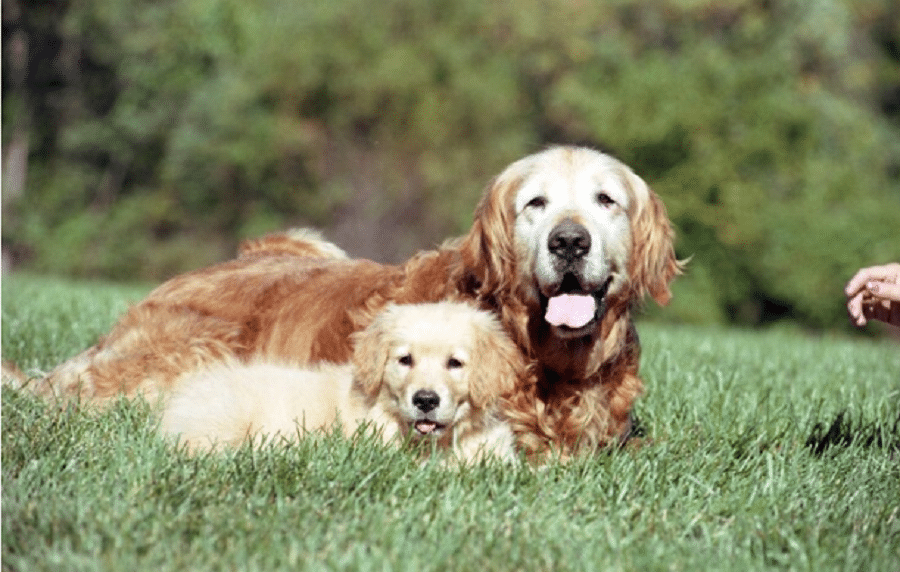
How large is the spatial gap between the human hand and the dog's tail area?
2634 mm

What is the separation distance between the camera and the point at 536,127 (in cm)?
2959

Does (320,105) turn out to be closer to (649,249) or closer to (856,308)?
(649,249)

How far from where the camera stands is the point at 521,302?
466 cm

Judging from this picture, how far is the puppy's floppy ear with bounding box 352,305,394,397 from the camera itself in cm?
452

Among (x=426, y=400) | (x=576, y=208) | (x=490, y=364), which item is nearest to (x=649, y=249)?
(x=576, y=208)

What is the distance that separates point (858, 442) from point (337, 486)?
2391 millimetres

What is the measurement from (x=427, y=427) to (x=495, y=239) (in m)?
0.79

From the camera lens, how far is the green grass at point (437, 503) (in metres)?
3.17

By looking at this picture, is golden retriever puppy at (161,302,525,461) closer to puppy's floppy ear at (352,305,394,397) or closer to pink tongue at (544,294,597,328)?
puppy's floppy ear at (352,305,394,397)

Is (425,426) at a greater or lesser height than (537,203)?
lesser

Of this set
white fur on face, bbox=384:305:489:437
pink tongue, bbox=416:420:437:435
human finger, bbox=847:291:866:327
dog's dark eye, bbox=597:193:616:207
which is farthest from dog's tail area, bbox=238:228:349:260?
human finger, bbox=847:291:866:327

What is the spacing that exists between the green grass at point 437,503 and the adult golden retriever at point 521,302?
1.13 feet

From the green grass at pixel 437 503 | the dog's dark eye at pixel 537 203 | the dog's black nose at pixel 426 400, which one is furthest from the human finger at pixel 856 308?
the dog's black nose at pixel 426 400

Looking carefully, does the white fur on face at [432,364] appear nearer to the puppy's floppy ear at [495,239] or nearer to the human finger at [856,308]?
the puppy's floppy ear at [495,239]
